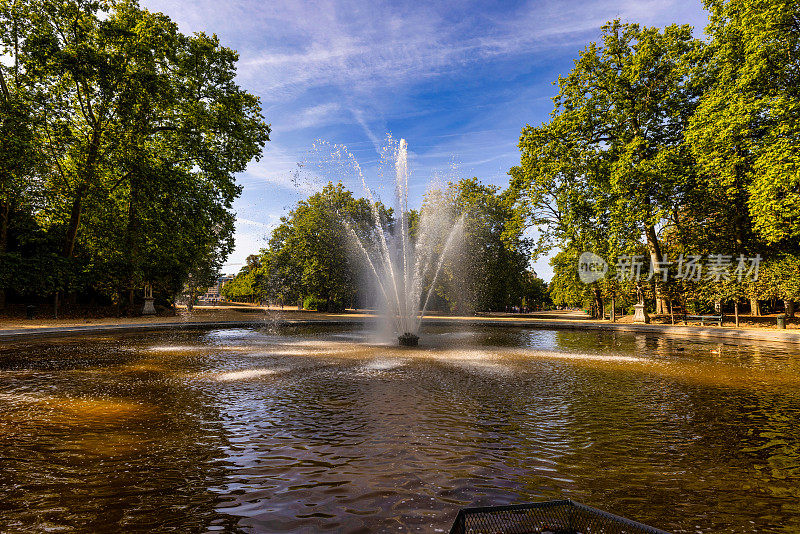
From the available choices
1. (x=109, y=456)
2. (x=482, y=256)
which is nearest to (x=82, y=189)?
(x=109, y=456)

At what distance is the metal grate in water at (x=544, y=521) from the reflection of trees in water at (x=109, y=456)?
220cm

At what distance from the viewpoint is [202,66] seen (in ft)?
98.3

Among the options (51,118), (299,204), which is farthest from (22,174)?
(299,204)

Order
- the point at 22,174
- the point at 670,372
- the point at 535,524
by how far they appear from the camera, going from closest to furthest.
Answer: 1. the point at 535,524
2. the point at 670,372
3. the point at 22,174

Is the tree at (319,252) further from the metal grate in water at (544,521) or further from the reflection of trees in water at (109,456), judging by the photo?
the metal grate in water at (544,521)

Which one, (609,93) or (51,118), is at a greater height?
Result: (609,93)

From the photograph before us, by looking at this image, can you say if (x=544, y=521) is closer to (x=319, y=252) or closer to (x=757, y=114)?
(x=757, y=114)

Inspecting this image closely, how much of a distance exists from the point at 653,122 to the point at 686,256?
10.9 meters

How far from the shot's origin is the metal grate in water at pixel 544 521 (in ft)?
9.00

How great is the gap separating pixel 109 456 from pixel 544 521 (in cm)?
523

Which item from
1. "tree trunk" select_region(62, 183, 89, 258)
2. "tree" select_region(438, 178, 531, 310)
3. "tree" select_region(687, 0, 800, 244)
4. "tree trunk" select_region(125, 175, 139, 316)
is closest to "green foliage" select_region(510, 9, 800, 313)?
"tree" select_region(687, 0, 800, 244)

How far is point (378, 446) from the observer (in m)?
5.47

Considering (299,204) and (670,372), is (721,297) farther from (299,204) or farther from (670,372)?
(299,204)

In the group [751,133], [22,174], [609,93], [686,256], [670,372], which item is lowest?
[670,372]
